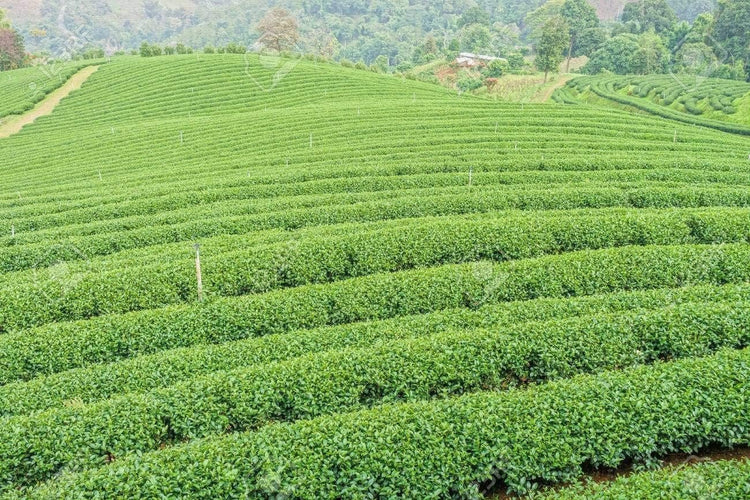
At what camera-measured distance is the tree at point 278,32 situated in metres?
68.5

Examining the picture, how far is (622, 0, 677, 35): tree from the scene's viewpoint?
98.9m

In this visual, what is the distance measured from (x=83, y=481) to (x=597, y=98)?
215 ft

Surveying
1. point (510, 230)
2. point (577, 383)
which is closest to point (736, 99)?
point (510, 230)

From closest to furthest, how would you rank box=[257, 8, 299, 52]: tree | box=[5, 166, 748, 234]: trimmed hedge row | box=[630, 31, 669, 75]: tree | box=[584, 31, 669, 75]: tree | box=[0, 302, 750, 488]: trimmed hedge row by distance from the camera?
box=[0, 302, 750, 488]: trimmed hedge row < box=[5, 166, 748, 234]: trimmed hedge row < box=[257, 8, 299, 52]: tree < box=[630, 31, 669, 75]: tree < box=[584, 31, 669, 75]: tree

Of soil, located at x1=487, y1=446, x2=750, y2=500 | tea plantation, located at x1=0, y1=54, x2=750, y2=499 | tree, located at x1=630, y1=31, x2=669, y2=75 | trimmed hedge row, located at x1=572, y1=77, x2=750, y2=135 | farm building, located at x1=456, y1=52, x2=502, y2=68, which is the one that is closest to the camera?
tea plantation, located at x1=0, y1=54, x2=750, y2=499

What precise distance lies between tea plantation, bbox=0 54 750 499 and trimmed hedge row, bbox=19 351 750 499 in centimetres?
3

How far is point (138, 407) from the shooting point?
26.8ft

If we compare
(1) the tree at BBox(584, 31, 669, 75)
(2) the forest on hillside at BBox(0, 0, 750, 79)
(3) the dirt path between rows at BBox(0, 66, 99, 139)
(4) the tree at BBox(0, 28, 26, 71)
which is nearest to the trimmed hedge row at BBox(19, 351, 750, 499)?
(3) the dirt path between rows at BBox(0, 66, 99, 139)

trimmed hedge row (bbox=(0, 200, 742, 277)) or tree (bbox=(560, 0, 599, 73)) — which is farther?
tree (bbox=(560, 0, 599, 73))

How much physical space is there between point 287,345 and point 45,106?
52.2 m

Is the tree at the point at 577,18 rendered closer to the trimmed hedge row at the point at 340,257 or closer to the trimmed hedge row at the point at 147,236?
the trimmed hedge row at the point at 147,236

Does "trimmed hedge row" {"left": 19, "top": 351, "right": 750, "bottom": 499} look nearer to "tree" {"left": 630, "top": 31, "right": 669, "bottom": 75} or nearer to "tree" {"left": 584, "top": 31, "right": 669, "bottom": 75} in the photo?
"tree" {"left": 584, "top": 31, "right": 669, "bottom": 75}

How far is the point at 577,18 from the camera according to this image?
312ft

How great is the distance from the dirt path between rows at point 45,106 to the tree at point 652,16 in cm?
9585
